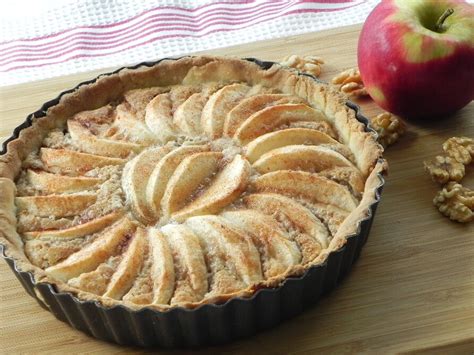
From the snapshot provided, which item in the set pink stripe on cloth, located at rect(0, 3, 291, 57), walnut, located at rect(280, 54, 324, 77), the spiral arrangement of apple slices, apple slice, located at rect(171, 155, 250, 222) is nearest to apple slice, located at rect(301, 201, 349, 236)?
the spiral arrangement of apple slices

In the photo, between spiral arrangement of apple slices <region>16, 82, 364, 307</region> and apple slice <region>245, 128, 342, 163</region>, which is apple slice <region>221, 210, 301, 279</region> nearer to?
spiral arrangement of apple slices <region>16, 82, 364, 307</region>

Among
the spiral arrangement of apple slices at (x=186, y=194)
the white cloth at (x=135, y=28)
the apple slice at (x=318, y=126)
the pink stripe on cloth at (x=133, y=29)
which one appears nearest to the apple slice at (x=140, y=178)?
the spiral arrangement of apple slices at (x=186, y=194)

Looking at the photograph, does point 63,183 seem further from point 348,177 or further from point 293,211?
point 348,177

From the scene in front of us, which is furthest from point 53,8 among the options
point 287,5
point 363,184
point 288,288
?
point 288,288

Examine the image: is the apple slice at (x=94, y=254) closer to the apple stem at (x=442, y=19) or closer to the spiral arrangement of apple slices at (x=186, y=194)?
the spiral arrangement of apple slices at (x=186, y=194)

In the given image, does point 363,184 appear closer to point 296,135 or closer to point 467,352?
point 296,135

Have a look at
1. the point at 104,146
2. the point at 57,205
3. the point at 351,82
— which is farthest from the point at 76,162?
the point at 351,82
